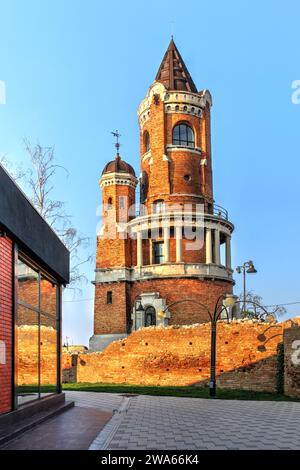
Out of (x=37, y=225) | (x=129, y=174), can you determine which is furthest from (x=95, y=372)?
(x=37, y=225)

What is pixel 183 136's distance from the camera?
41.4 metres

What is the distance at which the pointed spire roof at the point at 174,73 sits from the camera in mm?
42000

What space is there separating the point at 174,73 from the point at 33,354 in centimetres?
3373

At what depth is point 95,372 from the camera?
2933cm

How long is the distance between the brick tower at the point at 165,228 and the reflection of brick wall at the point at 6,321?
82.9 feet

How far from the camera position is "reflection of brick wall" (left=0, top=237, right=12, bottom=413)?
1000 centimetres

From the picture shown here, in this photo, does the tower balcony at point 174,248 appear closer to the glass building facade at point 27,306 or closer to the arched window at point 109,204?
the arched window at point 109,204

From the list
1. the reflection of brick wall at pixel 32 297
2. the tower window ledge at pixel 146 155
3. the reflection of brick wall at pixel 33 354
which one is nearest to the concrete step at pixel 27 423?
the reflection of brick wall at pixel 33 354

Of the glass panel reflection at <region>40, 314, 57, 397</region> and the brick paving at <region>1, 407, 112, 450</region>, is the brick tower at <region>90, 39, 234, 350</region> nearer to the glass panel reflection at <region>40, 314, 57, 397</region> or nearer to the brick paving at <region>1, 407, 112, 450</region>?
the glass panel reflection at <region>40, 314, 57, 397</region>

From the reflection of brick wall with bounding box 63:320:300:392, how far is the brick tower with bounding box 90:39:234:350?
7385mm

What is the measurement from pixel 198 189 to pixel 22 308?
30.3m

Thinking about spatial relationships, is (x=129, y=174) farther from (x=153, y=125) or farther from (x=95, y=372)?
(x=95, y=372)
